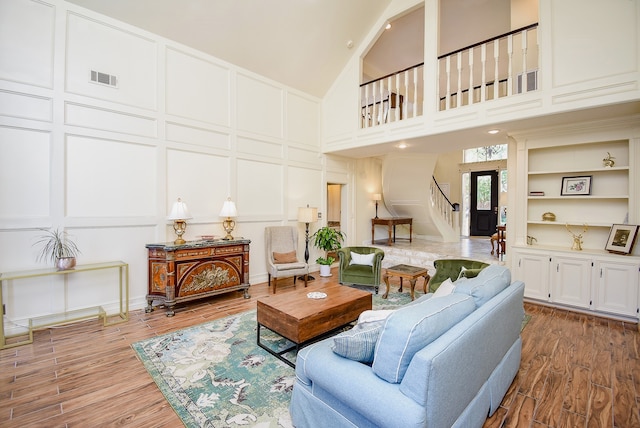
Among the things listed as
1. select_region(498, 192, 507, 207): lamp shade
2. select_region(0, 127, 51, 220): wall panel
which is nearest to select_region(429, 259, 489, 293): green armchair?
select_region(0, 127, 51, 220): wall panel

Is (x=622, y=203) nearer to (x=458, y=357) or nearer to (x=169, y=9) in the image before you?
(x=458, y=357)

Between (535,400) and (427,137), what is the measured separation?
12.3 feet

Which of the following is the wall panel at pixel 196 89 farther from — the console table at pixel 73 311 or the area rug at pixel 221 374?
the area rug at pixel 221 374

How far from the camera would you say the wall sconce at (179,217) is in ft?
12.6

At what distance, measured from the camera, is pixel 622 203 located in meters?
4.03

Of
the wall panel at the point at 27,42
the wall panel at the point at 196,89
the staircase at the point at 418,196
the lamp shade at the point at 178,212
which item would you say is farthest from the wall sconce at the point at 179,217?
the staircase at the point at 418,196

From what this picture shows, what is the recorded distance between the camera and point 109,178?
3674 millimetres

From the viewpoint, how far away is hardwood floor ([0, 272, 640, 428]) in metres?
1.94

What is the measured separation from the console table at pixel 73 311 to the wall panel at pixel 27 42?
83.4 inches

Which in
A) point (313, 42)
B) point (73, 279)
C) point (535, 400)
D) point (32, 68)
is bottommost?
point (535, 400)

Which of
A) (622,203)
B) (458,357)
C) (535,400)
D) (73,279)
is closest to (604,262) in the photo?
(622,203)

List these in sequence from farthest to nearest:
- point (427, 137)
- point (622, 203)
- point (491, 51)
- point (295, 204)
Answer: point (491, 51)
point (295, 204)
point (427, 137)
point (622, 203)

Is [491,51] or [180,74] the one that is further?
[491,51]

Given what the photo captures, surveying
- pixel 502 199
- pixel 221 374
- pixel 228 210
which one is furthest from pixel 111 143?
pixel 502 199
